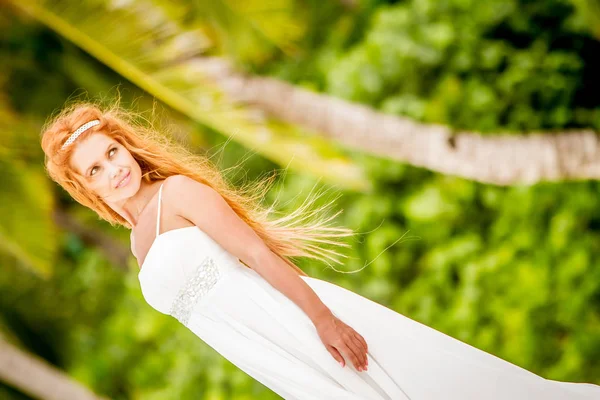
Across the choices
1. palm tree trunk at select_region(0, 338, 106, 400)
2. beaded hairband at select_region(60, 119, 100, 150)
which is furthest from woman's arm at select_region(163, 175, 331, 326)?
palm tree trunk at select_region(0, 338, 106, 400)

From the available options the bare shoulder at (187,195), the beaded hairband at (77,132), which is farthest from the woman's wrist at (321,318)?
the beaded hairband at (77,132)

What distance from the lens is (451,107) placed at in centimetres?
328

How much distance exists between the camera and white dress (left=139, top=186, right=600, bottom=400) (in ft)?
4.30

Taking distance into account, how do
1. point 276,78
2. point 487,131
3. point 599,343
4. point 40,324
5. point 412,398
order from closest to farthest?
point 412,398, point 599,343, point 487,131, point 276,78, point 40,324

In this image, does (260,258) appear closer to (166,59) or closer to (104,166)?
(104,166)

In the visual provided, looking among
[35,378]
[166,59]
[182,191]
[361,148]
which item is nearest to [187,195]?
[182,191]

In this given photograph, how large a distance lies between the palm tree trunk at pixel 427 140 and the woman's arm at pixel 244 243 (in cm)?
182

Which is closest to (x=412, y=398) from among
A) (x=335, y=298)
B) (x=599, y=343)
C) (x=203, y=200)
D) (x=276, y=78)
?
(x=335, y=298)

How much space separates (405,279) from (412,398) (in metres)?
2.01

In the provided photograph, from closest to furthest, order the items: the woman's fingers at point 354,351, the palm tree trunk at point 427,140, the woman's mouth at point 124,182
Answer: the woman's fingers at point 354,351, the woman's mouth at point 124,182, the palm tree trunk at point 427,140

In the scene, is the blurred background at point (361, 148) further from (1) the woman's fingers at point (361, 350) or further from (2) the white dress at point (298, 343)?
(1) the woman's fingers at point (361, 350)

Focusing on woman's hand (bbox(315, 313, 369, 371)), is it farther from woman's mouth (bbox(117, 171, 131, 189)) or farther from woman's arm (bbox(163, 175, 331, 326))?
woman's mouth (bbox(117, 171, 131, 189))

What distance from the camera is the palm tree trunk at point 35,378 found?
3480 mm

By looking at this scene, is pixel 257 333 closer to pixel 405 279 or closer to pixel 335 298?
pixel 335 298
